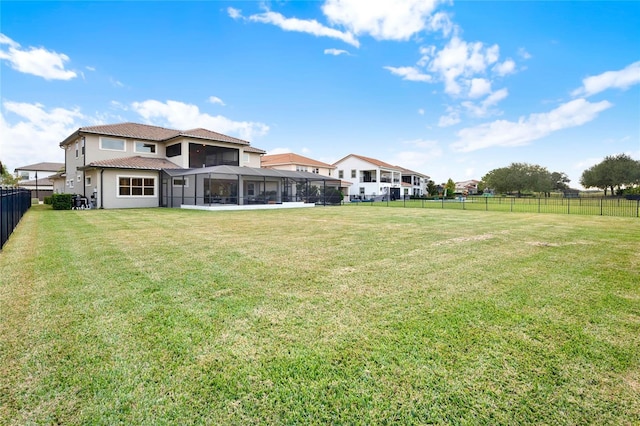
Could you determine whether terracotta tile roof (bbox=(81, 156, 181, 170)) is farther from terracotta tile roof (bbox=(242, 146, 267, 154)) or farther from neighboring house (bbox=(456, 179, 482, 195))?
neighboring house (bbox=(456, 179, 482, 195))

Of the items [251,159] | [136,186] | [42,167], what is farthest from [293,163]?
[42,167]

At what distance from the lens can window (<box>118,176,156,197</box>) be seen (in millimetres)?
21250

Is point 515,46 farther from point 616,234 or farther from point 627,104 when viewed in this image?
point 616,234

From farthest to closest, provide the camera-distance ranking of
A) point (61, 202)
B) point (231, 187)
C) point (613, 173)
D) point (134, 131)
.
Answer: point (613, 173), point (231, 187), point (134, 131), point (61, 202)

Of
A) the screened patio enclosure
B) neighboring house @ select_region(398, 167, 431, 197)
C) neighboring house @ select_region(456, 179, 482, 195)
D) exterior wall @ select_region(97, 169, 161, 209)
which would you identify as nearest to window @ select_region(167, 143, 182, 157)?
the screened patio enclosure

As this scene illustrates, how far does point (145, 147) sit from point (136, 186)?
4.35 m

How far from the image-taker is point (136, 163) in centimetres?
2194

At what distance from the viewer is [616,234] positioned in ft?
32.5

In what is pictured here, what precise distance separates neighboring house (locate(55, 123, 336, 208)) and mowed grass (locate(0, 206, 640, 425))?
16.2 m

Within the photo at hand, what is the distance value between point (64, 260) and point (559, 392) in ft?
24.3

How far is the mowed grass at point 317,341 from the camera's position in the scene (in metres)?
1.95

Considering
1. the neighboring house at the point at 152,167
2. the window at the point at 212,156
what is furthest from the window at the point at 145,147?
the window at the point at 212,156

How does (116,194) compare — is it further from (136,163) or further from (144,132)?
(144,132)

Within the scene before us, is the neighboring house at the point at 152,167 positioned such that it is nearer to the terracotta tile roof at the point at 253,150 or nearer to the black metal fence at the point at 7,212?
the terracotta tile roof at the point at 253,150
